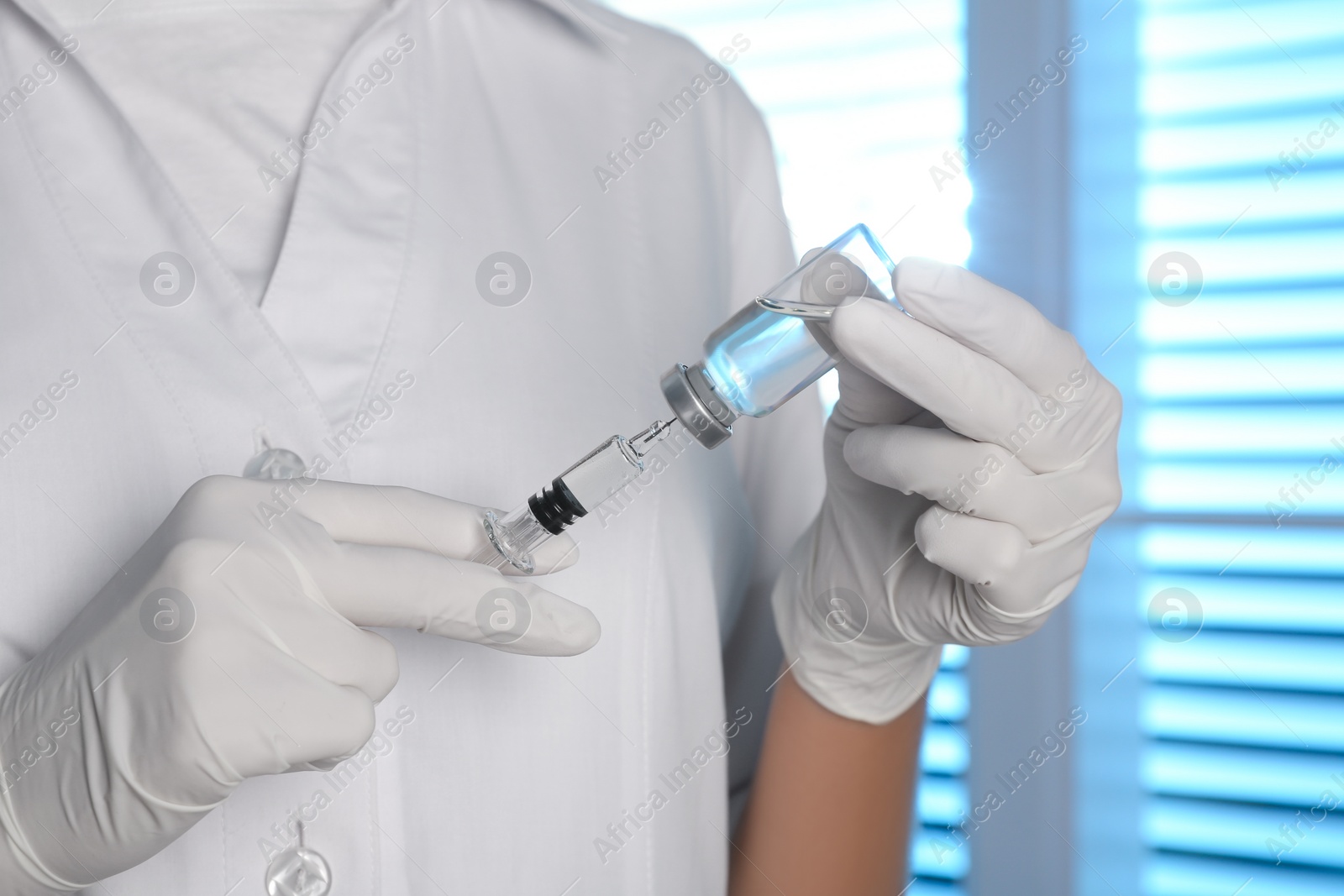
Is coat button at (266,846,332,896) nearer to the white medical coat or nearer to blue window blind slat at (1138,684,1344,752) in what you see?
the white medical coat

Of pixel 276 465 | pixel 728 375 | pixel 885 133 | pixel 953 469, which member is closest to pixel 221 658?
pixel 276 465

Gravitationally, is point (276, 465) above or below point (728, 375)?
below

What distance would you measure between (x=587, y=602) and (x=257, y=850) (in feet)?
0.98

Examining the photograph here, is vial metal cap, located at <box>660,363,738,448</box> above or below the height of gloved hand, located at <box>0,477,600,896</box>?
above

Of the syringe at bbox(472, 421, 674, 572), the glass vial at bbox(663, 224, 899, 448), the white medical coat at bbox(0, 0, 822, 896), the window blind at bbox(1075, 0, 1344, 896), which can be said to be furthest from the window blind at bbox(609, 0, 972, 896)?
the syringe at bbox(472, 421, 674, 572)

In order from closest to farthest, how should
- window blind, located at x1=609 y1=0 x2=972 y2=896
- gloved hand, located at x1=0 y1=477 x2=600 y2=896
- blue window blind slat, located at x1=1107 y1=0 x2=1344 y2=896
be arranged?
1. gloved hand, located at x1=0 y1=477 x2=600 y2=896
2. blue window blind slat, located at x1=1107 y1=0 x2=1344 y2=896
3. window blind, located at x1=609 y1=0 x2=972 y2=896

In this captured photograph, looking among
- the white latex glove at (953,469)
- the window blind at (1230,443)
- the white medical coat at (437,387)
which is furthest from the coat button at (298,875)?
the window blind at (1230,443)

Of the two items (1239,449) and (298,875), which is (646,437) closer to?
(298,875)

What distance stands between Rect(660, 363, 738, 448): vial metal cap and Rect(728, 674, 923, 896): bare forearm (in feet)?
1.22

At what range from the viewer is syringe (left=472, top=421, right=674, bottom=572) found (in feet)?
2.18

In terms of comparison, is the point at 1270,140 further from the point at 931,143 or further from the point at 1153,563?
the point at 1153,563

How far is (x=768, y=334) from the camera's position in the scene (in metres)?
0.69

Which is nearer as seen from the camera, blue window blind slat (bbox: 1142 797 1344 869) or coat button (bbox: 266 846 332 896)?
coat button (bbox: 266 846 332 896)

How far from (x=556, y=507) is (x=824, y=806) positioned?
45 centimetres
